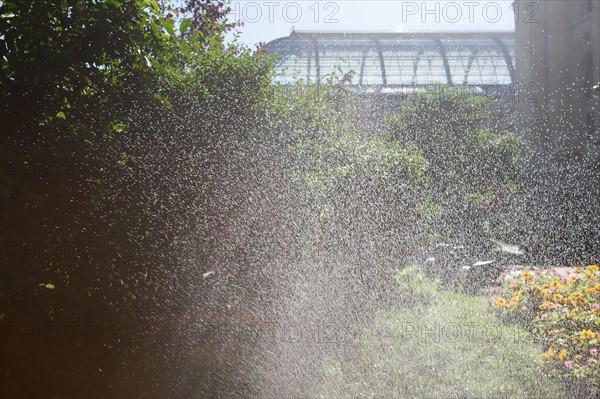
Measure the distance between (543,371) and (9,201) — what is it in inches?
140

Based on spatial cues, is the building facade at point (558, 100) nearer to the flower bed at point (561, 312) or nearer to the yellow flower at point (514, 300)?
the flower bed at point (561, 312)

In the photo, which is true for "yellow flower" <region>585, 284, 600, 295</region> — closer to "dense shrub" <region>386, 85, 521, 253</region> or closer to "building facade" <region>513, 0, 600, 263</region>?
"dense shrub" <region>386, 85, 521, 253</region>

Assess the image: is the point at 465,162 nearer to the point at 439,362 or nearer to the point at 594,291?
the point at 594,291

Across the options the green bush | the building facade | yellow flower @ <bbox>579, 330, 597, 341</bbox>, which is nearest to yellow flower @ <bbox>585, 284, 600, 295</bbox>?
the green bush

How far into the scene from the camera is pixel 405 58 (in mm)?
51219

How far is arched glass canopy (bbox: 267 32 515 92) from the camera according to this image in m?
49.3

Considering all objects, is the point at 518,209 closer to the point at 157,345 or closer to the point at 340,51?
the point at 157,345

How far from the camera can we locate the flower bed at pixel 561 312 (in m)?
4.76

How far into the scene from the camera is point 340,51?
52.7m

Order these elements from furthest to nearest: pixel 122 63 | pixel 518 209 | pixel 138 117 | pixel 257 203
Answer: pixel 518 209
pixel 257 203
pixel 138 117
pixel 122 63

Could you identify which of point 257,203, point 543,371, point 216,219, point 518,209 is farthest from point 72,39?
point 518,209

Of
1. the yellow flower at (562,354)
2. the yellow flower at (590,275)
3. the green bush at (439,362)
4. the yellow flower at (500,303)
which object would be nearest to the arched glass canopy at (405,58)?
the yellow flower at (590,275)

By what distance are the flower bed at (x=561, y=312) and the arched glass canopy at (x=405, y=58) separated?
135ft

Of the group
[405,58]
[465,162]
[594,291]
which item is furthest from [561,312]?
[405,58]
